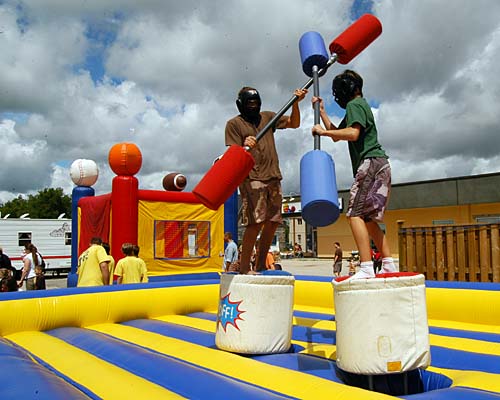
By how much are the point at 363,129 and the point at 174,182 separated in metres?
8.56

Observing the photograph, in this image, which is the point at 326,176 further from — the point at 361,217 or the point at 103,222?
the point at 103,222

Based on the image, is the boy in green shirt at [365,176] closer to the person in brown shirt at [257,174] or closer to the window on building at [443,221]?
the person in brown shirt at [257,174]

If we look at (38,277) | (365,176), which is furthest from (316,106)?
(38,277)

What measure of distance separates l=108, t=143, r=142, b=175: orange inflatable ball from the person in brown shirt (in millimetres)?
5803

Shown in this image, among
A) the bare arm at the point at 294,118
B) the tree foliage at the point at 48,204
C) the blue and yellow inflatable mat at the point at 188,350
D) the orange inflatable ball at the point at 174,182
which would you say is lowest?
the blue and yellow inflatable mat at the point at 188,350

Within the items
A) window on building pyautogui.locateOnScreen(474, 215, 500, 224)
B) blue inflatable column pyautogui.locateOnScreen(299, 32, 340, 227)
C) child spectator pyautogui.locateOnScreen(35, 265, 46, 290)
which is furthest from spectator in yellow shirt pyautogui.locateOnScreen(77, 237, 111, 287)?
window on building pyautogui.locateOnScreen(474, 215, 500, 224)

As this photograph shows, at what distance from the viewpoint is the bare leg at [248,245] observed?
3451mm

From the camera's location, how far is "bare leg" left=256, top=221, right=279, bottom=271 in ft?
12.1

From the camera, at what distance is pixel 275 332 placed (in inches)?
109

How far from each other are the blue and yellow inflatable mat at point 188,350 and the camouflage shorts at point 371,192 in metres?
0.81

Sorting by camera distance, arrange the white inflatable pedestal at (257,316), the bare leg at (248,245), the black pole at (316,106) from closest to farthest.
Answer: the white inflatable pedestal at (257,316) → the black pole at (316,106) → the bare leg at (248,245)

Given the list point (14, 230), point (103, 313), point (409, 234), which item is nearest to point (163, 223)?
point (409, 234)

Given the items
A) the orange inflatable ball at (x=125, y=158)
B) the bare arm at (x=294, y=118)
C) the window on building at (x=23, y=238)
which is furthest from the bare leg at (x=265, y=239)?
the window on building at (x=23, y=238)

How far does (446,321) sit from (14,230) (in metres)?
17.3
